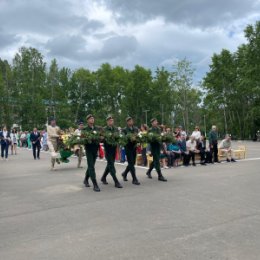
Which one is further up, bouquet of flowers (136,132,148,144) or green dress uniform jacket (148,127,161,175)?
bouquet of flowers (136,132,148,144)

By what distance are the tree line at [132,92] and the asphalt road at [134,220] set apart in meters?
47.1

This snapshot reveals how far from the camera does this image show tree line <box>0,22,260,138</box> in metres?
62.9

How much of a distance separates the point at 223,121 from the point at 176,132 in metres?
54.9

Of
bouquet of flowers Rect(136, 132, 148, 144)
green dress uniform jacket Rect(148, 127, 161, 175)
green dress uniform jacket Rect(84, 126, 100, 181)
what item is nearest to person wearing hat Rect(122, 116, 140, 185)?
bouquet of flowers Rect(136, 132, 148, 144)

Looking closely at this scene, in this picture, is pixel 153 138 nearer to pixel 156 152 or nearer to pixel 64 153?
pixel 156 152

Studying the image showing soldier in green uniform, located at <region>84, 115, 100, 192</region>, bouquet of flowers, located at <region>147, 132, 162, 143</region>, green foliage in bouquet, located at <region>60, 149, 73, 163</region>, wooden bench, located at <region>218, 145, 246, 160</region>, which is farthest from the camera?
wooden bench, located at <region>218, 145, 246, 160</region>

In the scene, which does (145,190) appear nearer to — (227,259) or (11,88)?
(227,259)

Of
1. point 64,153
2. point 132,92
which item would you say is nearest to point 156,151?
point 64,153

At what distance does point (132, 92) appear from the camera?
274ft

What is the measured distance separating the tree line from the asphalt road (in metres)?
47.1

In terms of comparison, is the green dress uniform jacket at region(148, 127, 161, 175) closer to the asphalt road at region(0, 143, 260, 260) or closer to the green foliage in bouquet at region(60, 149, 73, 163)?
the asphalt road at region(0, 143, 260, 260)

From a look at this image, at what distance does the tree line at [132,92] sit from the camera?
206 ft

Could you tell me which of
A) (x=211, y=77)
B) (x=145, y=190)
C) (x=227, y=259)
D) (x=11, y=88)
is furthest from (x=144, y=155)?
(x=11, y=88)

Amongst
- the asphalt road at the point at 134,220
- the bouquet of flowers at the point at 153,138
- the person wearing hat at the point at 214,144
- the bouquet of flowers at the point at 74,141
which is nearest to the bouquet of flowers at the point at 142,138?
the bouquet of flowers at the point at 153,138
